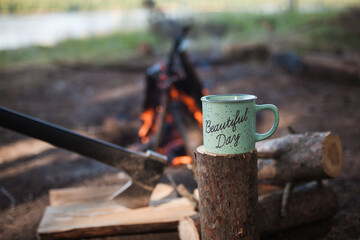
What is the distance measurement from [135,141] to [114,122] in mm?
443

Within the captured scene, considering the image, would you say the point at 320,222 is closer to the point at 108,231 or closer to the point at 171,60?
the point at 108,231

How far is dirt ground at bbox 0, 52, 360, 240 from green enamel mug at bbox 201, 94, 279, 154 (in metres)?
1.18

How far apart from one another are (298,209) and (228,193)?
3.32ft

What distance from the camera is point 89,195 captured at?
295 cm

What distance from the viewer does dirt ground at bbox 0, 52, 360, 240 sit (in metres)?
2.99

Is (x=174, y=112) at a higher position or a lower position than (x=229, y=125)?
lower

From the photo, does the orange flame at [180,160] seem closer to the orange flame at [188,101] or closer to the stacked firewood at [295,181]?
the orange flame at [188,101]

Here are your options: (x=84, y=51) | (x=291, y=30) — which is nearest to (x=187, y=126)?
(x=84, y=51)

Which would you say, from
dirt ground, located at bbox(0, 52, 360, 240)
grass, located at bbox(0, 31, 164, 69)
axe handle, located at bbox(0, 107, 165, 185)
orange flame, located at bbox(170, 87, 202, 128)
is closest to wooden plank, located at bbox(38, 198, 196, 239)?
axe handle, located at bbox(0, 107, 165, 185)

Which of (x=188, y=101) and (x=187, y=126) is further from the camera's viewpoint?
(x=188, y=101)

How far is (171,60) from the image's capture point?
14.9 feet

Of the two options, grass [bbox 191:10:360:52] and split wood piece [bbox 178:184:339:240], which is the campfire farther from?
grass [bbox 191:10:360:52]

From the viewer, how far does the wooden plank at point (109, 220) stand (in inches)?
94.2

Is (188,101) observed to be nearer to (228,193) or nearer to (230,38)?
(228,193)
